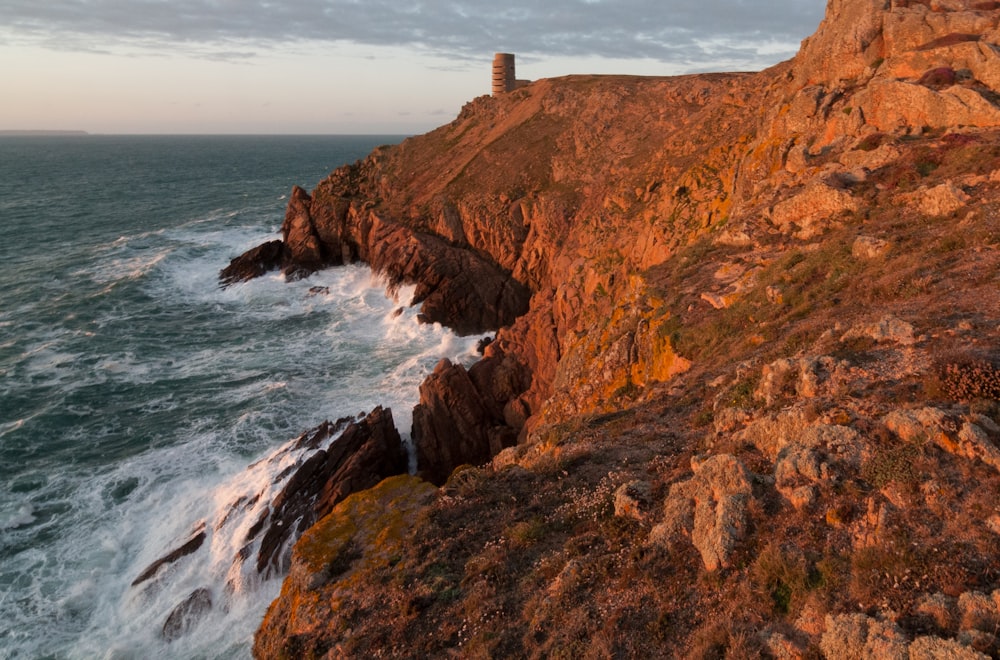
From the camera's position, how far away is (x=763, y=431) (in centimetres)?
939

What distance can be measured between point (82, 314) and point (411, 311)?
25895 mm

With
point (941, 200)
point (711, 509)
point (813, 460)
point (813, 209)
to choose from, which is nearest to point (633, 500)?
point (711, 509)

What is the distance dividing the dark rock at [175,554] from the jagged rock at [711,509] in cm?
1849

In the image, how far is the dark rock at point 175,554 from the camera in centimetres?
1894

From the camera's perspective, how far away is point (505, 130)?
60312 mm

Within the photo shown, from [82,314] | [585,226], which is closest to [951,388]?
[585,226]

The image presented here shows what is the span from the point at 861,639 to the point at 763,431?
4091 mm

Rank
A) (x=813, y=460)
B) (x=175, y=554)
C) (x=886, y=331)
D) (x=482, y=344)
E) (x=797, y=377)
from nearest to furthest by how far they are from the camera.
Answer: (x=813, y=460)
(x=797, y=377)
(x=886, y=331)
(x=175, y=554)
(x=482, y=344)

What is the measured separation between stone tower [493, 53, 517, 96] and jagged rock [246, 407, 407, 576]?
198 ft

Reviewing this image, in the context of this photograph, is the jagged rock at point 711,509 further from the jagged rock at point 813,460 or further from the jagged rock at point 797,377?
the jagged rock at point 797,377

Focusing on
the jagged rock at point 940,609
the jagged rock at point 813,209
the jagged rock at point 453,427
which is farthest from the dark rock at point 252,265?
the jagged rock at point 940,609

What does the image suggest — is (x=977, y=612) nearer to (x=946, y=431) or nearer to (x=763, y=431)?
(x=946, y=431)

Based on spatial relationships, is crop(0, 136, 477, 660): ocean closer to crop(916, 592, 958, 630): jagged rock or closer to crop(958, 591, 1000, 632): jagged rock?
crop(916, 592, 958, 630): jagged rock

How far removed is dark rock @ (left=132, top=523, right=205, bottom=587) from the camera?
746 inches
